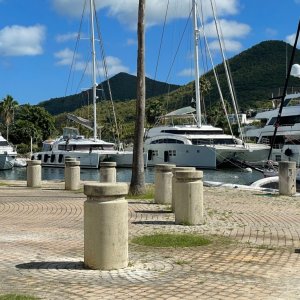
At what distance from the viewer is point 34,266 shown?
6.27 metres

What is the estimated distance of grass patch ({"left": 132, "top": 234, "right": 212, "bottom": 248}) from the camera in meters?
7.84

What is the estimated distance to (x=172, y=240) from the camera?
8109 millimetres

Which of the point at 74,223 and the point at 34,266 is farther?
the point at 74,223

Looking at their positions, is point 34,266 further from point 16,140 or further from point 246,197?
point 16,140

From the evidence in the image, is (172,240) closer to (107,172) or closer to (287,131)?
(107,172)

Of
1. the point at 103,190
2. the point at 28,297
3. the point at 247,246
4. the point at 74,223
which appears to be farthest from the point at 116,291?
the point at 74,223

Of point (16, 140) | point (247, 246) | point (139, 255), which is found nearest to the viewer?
point (139, 255)

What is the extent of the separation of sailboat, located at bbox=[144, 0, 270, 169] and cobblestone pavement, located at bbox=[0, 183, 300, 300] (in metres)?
38.9

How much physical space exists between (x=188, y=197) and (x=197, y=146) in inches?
1669

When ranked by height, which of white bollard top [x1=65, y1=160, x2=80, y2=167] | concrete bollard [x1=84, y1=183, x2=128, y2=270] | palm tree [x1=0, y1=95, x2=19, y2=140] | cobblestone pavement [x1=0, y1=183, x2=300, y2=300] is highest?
palm tree [x1=0, y1=95, x2=19, y2=140]

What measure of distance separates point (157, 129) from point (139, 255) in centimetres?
4971

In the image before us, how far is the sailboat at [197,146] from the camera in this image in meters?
50.8

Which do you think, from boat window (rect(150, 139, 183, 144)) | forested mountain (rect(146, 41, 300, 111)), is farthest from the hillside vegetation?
boat window (rect(150, 139, 183, 144))

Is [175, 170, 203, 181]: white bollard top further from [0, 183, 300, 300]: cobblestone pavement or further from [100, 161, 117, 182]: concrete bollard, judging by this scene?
[100, 161, 117, 182]: concrete bollard
